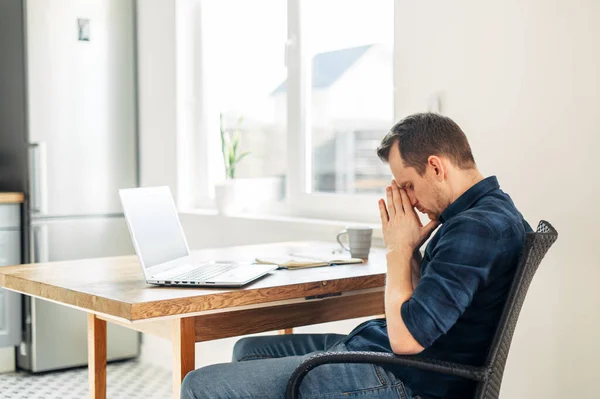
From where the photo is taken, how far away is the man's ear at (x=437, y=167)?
1747 millimetres

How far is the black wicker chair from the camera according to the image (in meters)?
1.56

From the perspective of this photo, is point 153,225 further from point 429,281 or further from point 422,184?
point 429,281

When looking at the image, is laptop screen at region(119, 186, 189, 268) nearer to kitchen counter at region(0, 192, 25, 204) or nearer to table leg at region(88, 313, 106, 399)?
table leg at region(88, 313, 106, 399)

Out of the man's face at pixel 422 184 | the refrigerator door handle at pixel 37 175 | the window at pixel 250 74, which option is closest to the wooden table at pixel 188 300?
the man's face at pixel 422 184

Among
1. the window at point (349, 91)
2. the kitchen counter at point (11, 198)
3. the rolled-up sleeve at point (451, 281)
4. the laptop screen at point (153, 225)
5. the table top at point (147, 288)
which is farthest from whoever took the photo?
the kitchen counter at point (11, 198)

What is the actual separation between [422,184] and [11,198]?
2.88 meters

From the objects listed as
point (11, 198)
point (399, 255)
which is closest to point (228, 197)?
point (11, 198)

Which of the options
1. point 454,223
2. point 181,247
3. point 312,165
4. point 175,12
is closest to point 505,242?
point 454,223

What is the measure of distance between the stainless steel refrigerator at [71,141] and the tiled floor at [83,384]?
9 centimetres

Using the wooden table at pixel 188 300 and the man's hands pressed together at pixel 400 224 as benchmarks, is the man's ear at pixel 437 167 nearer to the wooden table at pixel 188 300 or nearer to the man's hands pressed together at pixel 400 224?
the man's hands pressed together at pixel 400 224

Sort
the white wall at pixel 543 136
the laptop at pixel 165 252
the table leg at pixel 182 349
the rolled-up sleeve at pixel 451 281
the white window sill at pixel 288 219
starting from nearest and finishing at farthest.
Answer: the rolled-up sleeve at pixel 451 281 < the table leg at pixel 182 349 < the laptop at pixel 165 252 < the white wall at pixel 543 136 < the white window sill at pixel 288 219

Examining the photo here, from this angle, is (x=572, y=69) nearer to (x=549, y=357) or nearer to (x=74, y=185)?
(x=549, y=357)

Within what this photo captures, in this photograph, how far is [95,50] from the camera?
4.32m

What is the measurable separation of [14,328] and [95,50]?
1.55 m
